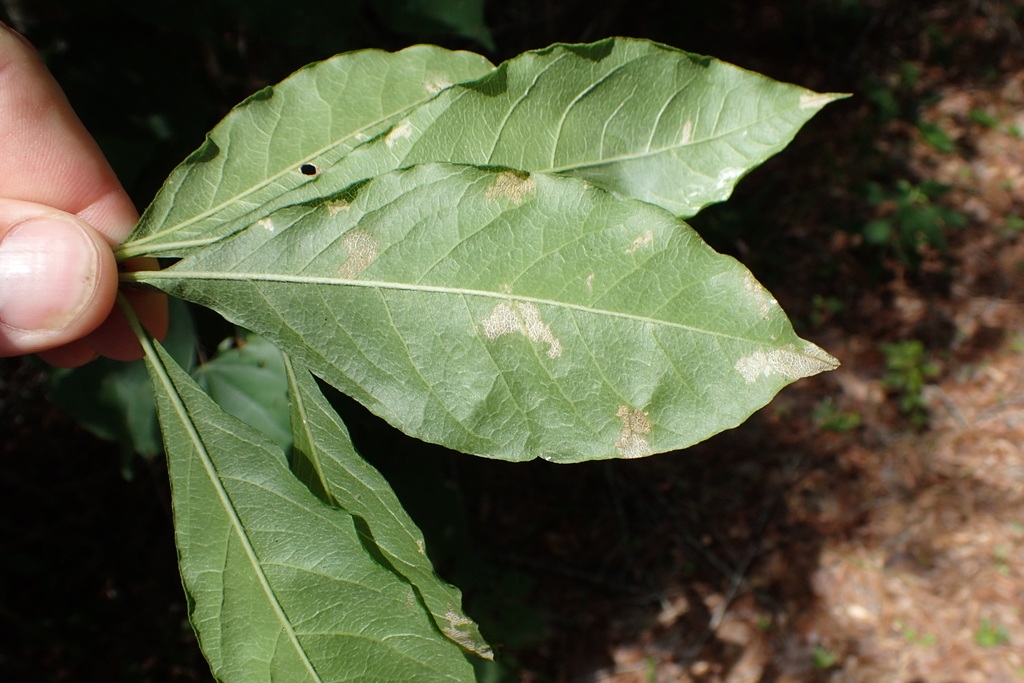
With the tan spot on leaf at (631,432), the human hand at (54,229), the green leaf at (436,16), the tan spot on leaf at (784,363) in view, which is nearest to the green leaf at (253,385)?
the human hand at (54,229)

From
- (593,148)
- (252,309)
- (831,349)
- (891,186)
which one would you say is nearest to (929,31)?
(891,186)

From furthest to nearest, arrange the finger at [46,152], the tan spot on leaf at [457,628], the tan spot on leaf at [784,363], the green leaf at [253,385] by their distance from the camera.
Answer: the green leaf at [253,385]
the finger at [46,152]
the tan spot on leaf at [457,628]
the tan spot on leaf at [784,363]

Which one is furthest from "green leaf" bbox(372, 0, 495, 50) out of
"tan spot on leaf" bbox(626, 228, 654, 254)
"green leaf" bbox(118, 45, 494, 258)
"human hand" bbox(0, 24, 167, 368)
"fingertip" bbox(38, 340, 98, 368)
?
"tan spot on leaf" bbox(626, 228, 654, 254)

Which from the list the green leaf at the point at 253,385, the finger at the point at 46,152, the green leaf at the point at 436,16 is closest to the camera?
the finger at the point at 46,152

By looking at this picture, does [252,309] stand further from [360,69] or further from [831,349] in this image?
[831,349]

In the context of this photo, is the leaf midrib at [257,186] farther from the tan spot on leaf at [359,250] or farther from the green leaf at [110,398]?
the green leaf at [110,398]

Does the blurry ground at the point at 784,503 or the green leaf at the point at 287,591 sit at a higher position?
the green leaf at the point at 287,591

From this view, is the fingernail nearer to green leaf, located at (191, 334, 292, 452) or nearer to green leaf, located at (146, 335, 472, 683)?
green leaf, located at (146, 335, 472, 683)

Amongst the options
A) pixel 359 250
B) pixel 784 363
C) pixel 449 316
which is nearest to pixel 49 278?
pixel 359 250
